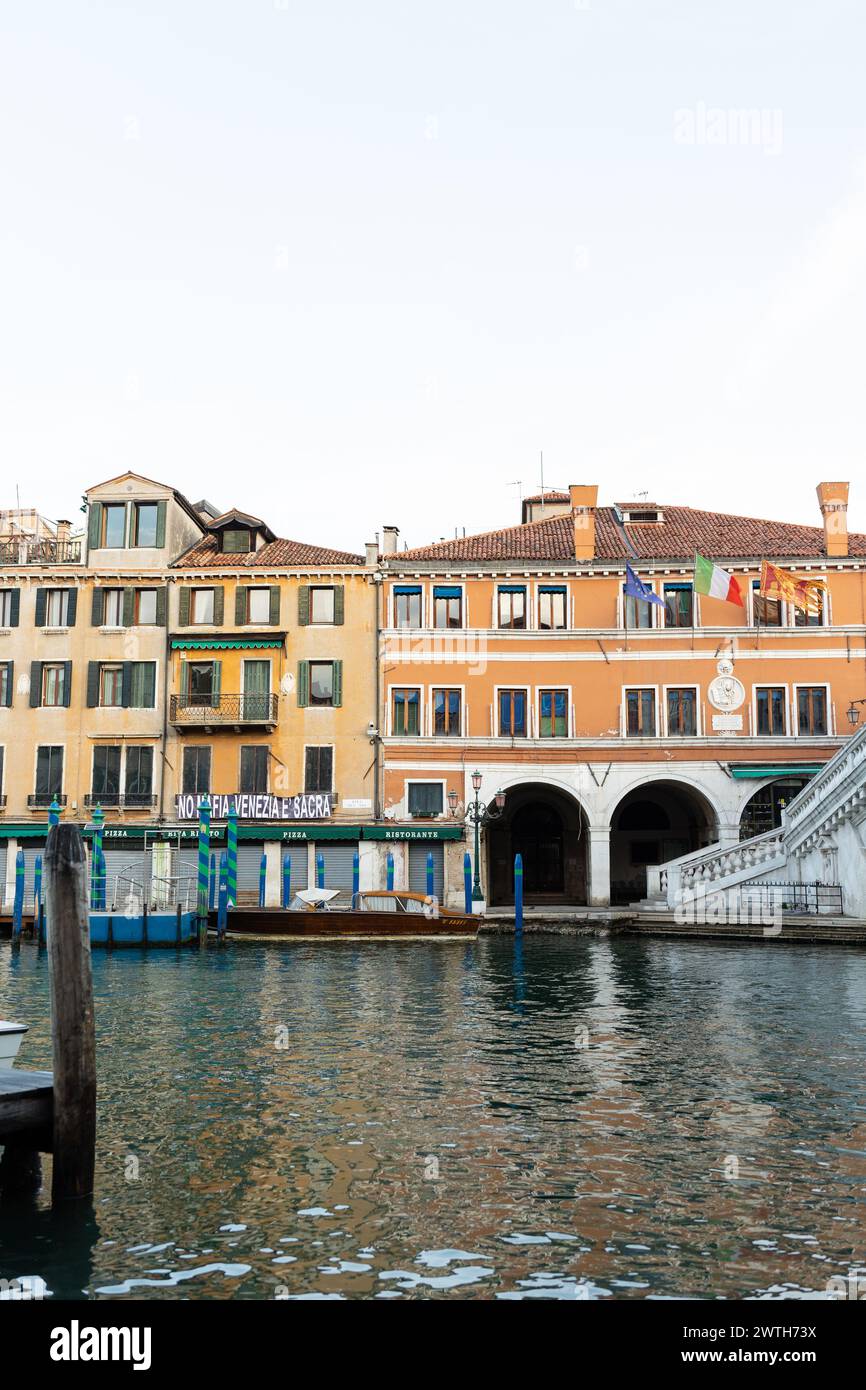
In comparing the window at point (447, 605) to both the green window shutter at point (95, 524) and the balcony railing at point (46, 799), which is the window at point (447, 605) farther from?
the balcony railing at point (46, 799)

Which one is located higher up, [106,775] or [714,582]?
[714,582]

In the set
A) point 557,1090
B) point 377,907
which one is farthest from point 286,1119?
point 377,907

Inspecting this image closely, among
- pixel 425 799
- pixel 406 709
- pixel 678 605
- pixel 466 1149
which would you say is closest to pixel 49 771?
pixel 406 709

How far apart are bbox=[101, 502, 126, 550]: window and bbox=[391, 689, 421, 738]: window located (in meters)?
10.9

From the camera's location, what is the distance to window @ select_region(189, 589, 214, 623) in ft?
127

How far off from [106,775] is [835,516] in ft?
82.4

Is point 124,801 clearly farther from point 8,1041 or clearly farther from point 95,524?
point 8,1041

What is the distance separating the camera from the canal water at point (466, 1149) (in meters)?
7.08

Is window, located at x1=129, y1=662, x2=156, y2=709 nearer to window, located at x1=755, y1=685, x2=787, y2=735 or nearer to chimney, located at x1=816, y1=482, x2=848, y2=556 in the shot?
window, located at x1=755, y1=685, x2=787, y2=735

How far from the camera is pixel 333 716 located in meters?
37.7

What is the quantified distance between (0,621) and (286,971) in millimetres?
20790

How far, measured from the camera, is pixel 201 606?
127 ft

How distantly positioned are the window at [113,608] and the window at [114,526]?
1615 millimetres
